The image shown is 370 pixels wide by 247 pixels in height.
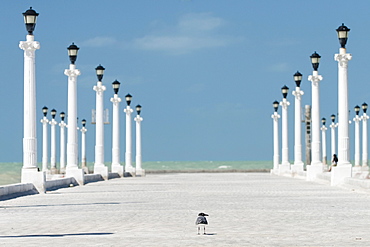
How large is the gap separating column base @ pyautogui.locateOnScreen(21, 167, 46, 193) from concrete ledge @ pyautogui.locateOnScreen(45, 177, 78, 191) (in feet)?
6.58

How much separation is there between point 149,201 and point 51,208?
4.03 meters

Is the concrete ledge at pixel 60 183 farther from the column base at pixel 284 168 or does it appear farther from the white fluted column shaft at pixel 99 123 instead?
the column base at pixel 284 168

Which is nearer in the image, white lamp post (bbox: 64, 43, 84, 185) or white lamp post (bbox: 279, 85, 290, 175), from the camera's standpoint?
white lamp post (bbox: 64, 43, 84, 185)

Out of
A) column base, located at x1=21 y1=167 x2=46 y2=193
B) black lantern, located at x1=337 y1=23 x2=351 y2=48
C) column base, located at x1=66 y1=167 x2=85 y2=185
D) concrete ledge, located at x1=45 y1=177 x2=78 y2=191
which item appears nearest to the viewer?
column base, located at x1=21 y1=167 x2=46 y2=193

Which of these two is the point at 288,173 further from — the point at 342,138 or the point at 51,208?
the point at 51,208

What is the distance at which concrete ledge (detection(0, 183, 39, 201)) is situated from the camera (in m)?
28.1

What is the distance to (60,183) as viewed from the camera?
38.3 m

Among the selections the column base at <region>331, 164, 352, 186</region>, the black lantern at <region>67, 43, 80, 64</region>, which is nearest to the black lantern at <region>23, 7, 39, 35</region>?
the black lantern at <region>67, 43, 80, 64</region>

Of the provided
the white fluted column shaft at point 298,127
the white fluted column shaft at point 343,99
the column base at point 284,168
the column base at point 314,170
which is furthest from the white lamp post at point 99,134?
the white fluted column shaft at point 343,99

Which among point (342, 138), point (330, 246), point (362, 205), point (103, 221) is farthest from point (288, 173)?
point (330, 246)

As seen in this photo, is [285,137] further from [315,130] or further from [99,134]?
[315,130]

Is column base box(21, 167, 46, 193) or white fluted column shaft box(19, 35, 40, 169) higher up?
white fluted column shaft box(19, 35, 40, 169)

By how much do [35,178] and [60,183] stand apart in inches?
231

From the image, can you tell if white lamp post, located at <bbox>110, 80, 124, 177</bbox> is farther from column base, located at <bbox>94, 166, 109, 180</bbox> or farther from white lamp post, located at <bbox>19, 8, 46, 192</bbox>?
white lamp post, located at <bbox>19, 8, 46, 192</bbox>
